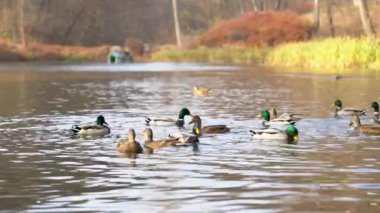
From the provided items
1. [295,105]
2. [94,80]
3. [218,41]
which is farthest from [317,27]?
[295,105]

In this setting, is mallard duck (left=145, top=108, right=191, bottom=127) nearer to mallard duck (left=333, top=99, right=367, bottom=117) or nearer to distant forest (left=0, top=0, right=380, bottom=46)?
mallard duck (left=333, top=99, right=367, bottom=117)

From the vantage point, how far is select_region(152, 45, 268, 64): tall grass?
55625 mm

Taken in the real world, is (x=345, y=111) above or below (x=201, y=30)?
below

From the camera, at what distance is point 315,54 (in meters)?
41.2

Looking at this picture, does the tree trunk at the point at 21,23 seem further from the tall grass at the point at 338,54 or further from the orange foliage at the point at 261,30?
the tall grass at the point at 338,54

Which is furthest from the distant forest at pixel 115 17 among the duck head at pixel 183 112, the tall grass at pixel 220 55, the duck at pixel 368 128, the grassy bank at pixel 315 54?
the duck at pixel 368 128

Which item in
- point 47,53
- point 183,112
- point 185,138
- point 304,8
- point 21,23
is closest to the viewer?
point 185,138

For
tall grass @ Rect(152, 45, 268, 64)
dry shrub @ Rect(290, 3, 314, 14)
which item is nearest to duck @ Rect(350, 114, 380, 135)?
tall grass @ Rect(152, 45, 268, 64)

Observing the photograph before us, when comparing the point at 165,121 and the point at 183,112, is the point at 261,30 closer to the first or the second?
the point at 183,112

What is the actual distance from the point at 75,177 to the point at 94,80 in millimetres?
26443

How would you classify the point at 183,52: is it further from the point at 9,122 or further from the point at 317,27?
the point at 9,122

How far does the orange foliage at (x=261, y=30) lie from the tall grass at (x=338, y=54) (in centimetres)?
1718

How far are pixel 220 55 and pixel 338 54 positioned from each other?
21.1 m

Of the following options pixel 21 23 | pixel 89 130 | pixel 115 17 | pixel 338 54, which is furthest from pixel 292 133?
pixel 115 17
